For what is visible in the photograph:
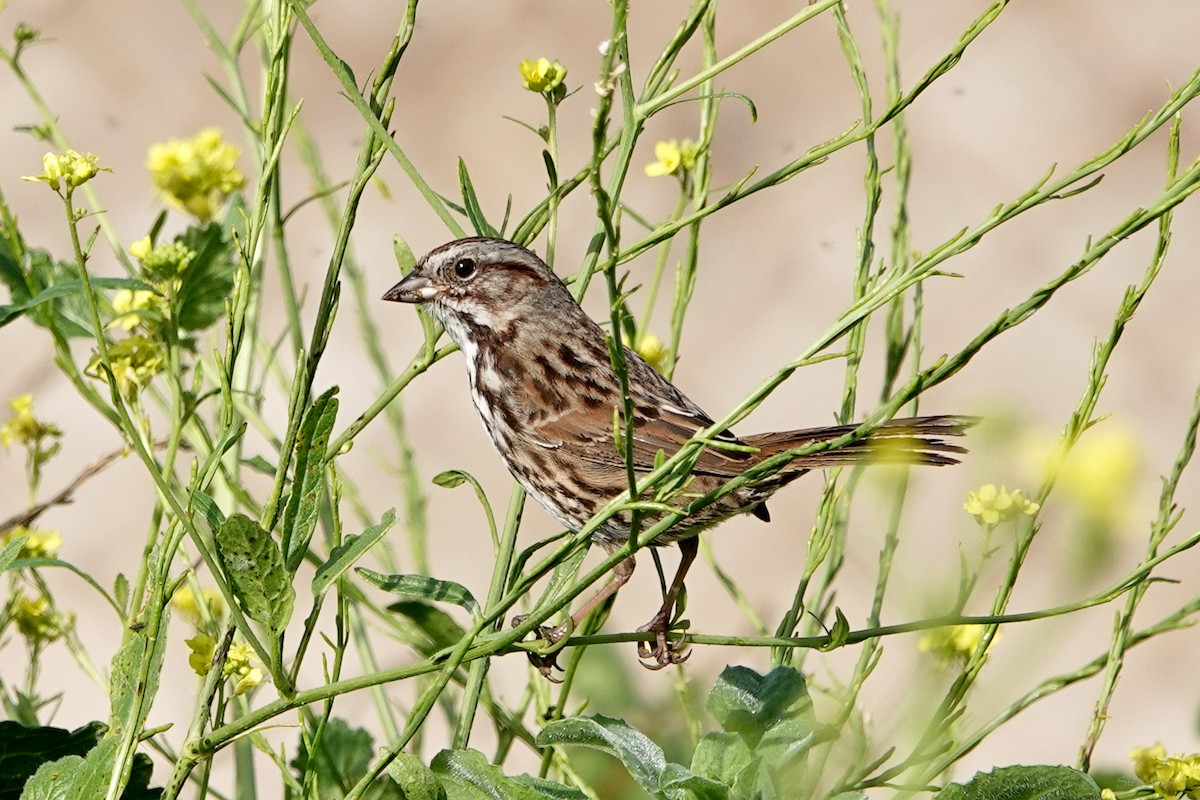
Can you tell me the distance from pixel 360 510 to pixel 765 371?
3516mm

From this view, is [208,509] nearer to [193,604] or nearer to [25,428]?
[193,604]

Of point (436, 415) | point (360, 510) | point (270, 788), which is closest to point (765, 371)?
point (436, 415)

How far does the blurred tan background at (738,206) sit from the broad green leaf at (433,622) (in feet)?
10.1

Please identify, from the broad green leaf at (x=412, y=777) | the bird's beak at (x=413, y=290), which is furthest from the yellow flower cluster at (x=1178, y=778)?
the bird's beak at (x=413, y=290)

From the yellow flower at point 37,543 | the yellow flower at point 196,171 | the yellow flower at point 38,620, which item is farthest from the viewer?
the yellow flower at point 196,171

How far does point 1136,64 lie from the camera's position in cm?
607

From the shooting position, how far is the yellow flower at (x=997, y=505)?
4.29 ft

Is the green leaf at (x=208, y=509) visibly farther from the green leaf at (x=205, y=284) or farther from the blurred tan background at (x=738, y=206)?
the blurred tan background at (x=738, y=206)

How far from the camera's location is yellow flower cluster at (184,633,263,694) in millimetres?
1200

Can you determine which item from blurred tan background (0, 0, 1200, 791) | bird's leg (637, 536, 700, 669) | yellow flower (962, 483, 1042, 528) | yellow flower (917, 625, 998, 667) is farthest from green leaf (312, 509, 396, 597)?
blurred tan background (0, 0, 1200, 791)

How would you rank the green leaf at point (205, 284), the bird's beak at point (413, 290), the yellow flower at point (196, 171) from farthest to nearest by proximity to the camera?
the bird's beak at point (413, 290) < the yellow flower at point (196, 171) < the green leaf at point (205, 284)

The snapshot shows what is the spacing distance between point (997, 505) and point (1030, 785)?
0.27 meters

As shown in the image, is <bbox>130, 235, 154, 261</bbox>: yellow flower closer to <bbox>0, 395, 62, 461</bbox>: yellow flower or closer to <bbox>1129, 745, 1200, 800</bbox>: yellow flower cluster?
<bbox>0, 395, 62, 461</bbox>: yellow flower

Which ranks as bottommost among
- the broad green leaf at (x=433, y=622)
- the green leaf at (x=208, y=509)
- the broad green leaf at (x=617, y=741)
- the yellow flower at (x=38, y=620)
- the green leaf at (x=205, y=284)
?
the broad green leaf at (x=617, y=741)
